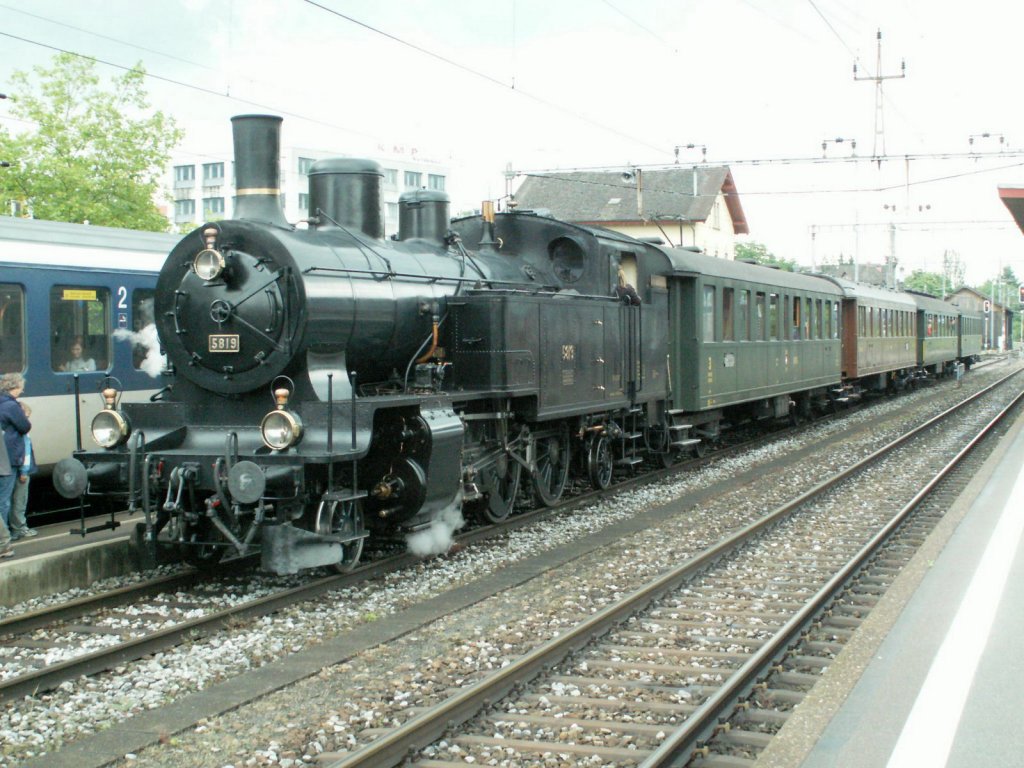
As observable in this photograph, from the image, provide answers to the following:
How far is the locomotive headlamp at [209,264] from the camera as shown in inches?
293

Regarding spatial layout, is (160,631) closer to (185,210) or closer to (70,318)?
(70,318)

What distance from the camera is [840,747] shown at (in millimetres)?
4391

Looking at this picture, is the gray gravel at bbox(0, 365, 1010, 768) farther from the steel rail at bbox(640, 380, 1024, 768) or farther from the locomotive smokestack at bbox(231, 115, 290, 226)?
the locomotive smokestack at bbox(231, 115, 290, 226)

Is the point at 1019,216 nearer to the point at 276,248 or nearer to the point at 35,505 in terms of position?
the point at 276,248

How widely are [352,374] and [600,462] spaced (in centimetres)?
517

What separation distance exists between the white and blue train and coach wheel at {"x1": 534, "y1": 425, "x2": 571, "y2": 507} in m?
4.47

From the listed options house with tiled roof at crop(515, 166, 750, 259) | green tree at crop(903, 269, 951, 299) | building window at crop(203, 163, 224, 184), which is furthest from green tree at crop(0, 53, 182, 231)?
green tree at crop(903, 269, 951, 299)

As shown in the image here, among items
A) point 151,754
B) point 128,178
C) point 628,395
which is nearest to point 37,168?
point 128,178

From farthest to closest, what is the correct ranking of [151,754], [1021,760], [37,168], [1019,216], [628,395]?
[37,168] < [1019,216] < [628,395] < [151,754] < [1021,760]

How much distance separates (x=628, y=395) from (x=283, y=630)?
6.25m

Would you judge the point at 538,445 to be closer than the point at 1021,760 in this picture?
No

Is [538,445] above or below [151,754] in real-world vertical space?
above

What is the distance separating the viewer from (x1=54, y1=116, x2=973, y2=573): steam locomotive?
7305mm

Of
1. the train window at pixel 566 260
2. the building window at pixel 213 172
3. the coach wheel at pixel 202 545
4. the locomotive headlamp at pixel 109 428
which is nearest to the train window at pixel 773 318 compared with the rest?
the train window at pixel 566 260
